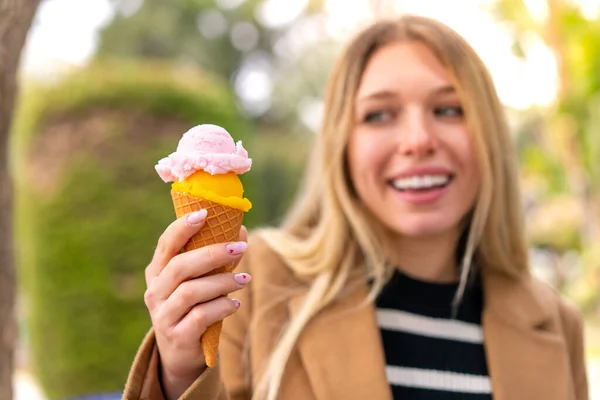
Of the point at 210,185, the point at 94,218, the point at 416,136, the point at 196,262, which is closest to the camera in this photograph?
the point at 196,262

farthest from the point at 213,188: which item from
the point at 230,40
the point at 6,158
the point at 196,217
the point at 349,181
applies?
the point at 230,40

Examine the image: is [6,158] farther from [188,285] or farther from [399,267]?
[399,267]

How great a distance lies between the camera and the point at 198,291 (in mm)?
1287

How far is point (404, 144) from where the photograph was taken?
6.72 feet

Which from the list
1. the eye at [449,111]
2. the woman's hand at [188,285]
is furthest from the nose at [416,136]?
Answer: the woman's hand at [188,285]

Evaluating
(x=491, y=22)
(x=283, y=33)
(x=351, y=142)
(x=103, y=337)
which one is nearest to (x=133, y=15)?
(x=283, y=33)

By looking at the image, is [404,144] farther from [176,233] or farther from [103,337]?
[103,337]

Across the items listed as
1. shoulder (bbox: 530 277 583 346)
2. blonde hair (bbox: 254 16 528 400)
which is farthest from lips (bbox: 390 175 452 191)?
shoulder (bbox: 530 277 583 346)

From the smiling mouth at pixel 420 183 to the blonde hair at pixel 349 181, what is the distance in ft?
0.62

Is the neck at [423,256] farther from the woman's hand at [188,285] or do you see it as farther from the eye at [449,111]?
the woman's hand at [188,285]

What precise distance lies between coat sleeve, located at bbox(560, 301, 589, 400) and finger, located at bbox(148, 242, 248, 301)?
1626 millimetres

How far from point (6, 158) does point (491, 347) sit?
63.7 inches

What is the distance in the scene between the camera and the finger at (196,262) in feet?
4.21

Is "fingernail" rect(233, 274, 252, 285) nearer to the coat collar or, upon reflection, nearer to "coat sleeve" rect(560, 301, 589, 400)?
the coat collar
